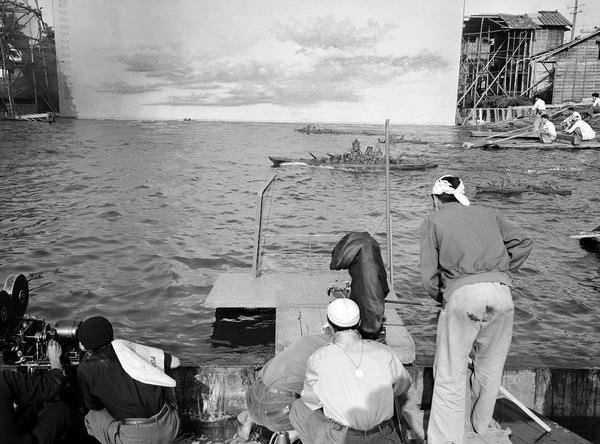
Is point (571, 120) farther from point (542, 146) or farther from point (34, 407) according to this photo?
point (34, 407)

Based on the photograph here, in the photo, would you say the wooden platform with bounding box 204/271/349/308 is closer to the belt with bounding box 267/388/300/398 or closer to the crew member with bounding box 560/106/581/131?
the belt with bounding box 267/388/300/398

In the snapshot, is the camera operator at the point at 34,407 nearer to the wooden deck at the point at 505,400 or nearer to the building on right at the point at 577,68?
the wooden deck at the point at 505,400

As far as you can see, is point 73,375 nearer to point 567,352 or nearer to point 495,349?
point 495,349

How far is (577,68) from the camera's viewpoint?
4916 cm

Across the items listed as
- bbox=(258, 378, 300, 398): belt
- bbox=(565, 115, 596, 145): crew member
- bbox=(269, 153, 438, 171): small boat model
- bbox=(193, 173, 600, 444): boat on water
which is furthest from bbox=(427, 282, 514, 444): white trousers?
bbox=(565, 115, 596, 145): crew member

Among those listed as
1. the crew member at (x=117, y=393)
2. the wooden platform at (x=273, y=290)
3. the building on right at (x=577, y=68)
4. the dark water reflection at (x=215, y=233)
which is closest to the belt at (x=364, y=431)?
the crew member at (x=117, y=393)

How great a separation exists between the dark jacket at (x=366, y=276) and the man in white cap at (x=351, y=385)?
4.18 ft

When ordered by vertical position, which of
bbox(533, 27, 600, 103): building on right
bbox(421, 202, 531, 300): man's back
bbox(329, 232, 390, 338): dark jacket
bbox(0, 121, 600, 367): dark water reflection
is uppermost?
bbox(533, 27, 600, 103): building on right

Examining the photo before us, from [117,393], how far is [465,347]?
243cm

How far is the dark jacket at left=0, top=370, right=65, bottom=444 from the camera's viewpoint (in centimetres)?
320

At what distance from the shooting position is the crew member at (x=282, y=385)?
3.79 meters

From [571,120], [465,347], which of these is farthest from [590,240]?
[571,120]

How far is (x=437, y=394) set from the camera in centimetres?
394

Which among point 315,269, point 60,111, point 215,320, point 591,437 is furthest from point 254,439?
point 60,111
